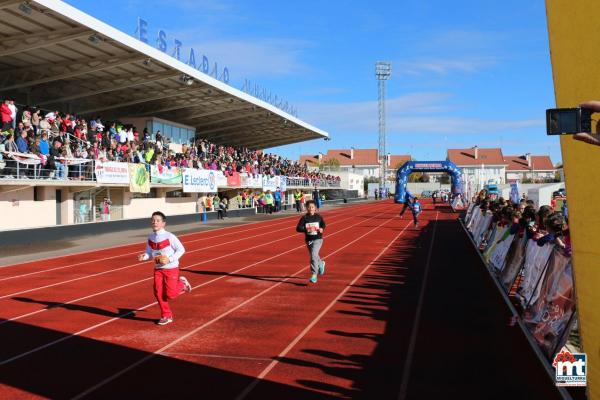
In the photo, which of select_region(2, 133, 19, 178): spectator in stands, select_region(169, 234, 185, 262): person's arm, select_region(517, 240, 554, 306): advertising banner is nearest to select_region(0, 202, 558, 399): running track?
select_region(517, 240, 554, 306): advertising banner

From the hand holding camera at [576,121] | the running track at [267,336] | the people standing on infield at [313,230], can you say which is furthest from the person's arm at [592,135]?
the people standing on infield at [313,230]

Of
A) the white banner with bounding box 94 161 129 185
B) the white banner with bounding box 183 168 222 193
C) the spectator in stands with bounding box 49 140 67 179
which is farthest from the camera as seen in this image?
the white banner with bounding box 183 168 222 193

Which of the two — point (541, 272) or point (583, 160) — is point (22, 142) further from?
point (583, 160)

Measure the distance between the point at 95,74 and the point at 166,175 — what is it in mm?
6025

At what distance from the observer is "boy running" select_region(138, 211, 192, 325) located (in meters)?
7.76

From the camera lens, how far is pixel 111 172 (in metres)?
23.6

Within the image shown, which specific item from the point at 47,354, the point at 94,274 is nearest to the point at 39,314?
the point at 47,354

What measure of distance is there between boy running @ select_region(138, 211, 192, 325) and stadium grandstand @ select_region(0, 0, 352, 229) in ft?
40.8

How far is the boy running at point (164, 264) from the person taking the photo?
7.76 m

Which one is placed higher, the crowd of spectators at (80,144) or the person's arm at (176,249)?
the crowd of spectators at (80,144)

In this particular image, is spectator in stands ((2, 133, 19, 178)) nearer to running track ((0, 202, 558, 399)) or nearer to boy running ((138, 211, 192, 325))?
running track ((0, 202, 558, 399))

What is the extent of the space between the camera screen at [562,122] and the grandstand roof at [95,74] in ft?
59.0

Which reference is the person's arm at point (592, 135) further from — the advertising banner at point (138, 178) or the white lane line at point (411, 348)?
the advertising banner at point (138, 178)

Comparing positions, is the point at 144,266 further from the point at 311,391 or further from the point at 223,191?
the point at 223,191
